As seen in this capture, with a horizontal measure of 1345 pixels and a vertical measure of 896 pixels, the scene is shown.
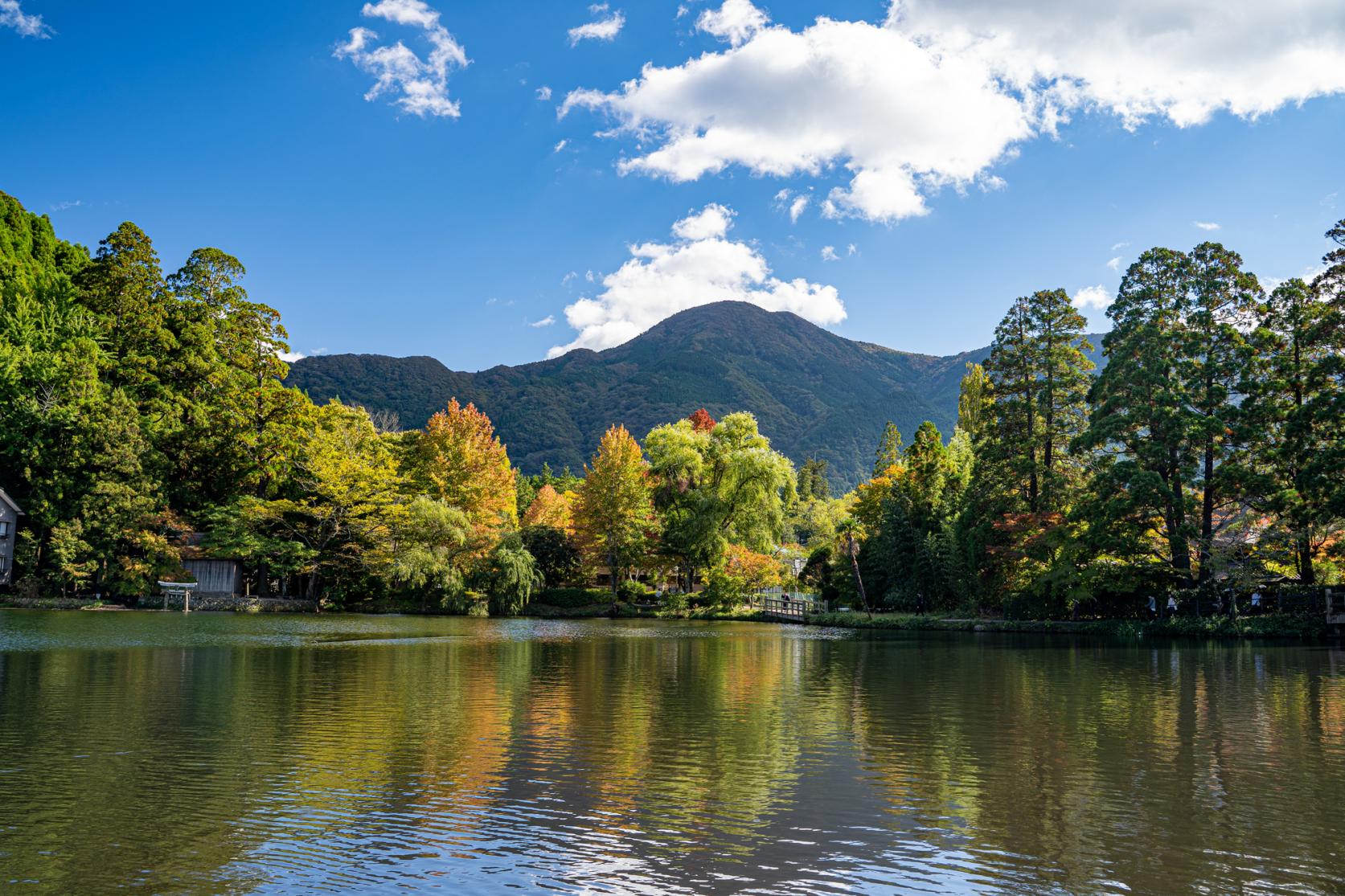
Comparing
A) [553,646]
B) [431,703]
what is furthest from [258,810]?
[553,646]

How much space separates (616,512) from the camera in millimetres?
59531

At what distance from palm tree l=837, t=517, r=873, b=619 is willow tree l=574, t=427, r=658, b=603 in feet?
38.5

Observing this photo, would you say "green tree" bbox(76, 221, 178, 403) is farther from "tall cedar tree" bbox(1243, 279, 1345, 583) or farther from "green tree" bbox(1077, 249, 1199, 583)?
"tall cedar tree" bbox(1243, 279, 1345, 583)

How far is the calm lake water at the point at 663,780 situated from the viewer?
7660mm

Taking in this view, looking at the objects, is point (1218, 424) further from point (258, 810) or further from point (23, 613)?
point (23, 613)

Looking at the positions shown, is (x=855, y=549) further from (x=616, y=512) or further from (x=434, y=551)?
(x=434, y=551)

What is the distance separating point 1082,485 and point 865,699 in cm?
2790

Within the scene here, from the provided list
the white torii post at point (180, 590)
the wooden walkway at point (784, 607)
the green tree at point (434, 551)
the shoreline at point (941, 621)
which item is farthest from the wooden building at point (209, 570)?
the wooden walkway at point (784, 607)

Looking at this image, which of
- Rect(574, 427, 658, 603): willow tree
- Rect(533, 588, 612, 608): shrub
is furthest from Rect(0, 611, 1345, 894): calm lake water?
Rect(533, 588, 612, 608): shrub

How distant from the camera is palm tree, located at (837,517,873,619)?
48875mm

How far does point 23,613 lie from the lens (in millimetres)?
40781

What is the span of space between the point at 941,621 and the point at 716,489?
20.0 metres

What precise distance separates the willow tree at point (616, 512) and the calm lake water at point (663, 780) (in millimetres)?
36258

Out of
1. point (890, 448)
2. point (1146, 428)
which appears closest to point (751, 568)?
point (1146, 428)
